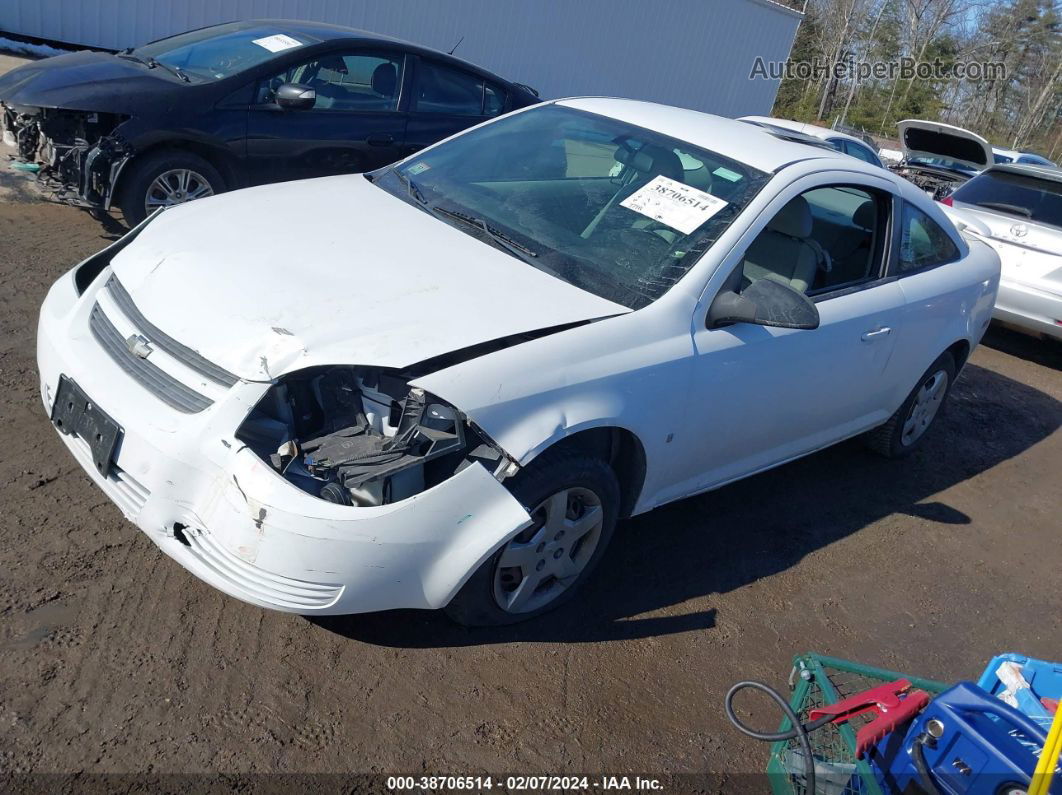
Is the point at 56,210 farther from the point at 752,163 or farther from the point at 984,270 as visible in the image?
the point at 984,270

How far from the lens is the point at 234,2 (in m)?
13.2

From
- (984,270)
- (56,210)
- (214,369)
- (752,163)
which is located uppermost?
(752,163)

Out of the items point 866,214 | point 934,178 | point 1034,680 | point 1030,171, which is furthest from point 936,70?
point 1034,680

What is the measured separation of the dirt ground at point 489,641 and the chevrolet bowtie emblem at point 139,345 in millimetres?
759

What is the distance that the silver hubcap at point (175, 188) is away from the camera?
6102 millimetres

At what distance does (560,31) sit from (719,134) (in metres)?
14.3

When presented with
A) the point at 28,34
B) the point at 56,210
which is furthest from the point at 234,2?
the point at 56,210

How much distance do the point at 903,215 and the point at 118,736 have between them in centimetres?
413

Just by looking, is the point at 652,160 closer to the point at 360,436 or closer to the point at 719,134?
the point at 719,134

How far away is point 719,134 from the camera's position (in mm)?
4223

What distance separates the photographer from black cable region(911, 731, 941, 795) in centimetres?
240

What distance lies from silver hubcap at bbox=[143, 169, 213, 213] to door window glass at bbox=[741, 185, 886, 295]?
12.9 feet

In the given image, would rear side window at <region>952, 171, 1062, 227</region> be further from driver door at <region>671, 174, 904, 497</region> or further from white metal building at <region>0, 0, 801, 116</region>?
white metal building at <region>0, 0, 801, 116</region>

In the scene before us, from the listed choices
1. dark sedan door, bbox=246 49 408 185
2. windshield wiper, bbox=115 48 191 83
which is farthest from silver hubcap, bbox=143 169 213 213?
windshield wiper, bbox=115 48 191 83
